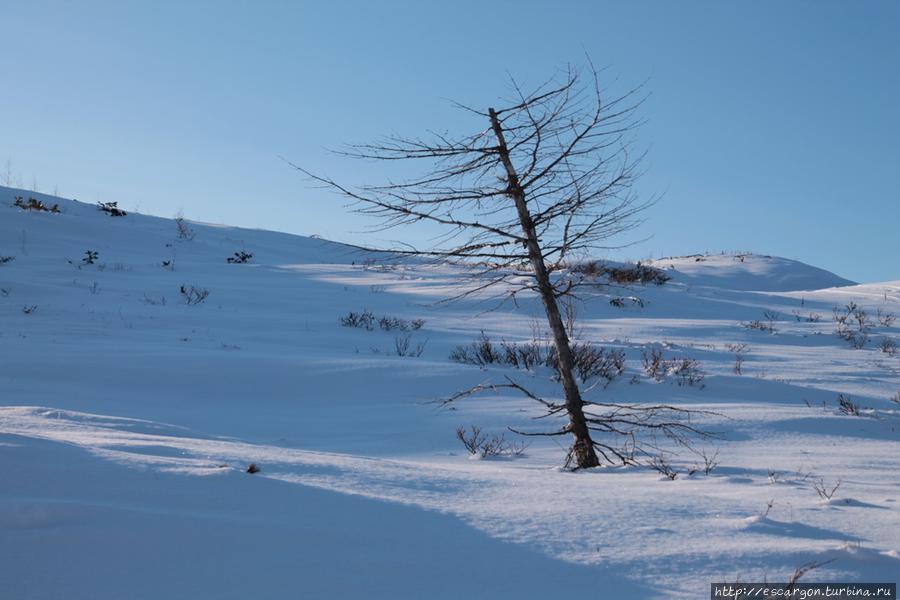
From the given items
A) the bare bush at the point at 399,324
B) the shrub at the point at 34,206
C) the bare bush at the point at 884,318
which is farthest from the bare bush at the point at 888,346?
the shrub at the point at 34,206

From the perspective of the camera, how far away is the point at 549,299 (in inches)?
159

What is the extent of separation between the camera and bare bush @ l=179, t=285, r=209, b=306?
10.2 m

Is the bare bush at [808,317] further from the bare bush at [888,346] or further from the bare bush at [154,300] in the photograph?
the bare bush at [154,300]

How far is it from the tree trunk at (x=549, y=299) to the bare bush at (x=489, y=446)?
0.66 meters

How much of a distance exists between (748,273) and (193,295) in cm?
1786

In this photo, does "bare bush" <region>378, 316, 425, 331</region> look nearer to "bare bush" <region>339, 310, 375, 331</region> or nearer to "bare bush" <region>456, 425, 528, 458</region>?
"bare bush" <region>339, 310, 375, 331</region>

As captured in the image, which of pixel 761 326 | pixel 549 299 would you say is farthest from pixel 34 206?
pixel 549 299

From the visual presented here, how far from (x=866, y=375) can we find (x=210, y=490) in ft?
25.8

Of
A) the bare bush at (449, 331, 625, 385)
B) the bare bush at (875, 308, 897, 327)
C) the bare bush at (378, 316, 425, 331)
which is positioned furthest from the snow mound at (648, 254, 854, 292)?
the bare bush at (449, 331, 625, 385)

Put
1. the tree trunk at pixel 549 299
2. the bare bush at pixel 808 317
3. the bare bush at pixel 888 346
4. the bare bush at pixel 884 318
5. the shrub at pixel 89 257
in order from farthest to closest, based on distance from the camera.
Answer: the shrub at pixel 89 257
the bare bush at pixel 808 317
the bare bush at pixel 884 318
the bare bush at pixel 888 346
the tree trunk at pixel 549 299

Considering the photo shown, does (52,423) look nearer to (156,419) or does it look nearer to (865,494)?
(156,419)

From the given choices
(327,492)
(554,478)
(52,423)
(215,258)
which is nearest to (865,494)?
(554,478)

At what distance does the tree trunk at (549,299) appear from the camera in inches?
160

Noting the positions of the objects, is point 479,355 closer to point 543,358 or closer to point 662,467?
point 543,358
